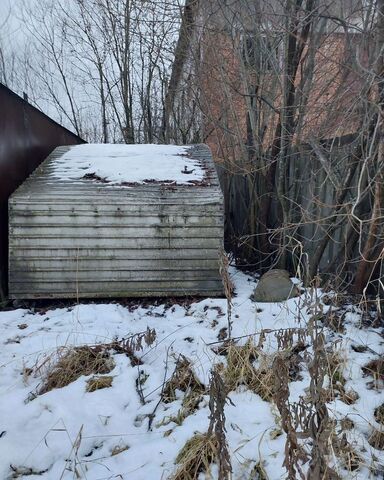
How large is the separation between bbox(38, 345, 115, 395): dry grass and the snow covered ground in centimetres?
7

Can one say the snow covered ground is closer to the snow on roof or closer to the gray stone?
the gray stone

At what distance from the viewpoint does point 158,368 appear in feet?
9.76

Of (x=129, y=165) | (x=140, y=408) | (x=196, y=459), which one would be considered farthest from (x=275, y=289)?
(x=129, y=165)

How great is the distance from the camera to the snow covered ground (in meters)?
2.06

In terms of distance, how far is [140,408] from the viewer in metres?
2.56

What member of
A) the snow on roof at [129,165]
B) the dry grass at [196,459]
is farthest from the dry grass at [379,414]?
the snow on roof at [129,165]

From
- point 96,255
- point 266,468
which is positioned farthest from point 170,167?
point 266,468

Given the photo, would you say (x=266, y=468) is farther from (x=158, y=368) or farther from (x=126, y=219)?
(x=126, y=219)

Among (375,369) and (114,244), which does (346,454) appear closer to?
(375,369)

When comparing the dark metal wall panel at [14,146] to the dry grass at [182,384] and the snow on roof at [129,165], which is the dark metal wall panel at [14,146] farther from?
the dry grass at [182,384]

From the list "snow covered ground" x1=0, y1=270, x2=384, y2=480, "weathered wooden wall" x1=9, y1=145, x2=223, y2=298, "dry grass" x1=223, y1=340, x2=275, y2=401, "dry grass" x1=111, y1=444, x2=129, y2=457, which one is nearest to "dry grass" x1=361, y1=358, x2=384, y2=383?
"snow covered ground" x1=0, y1=270, x2=384, y2=480

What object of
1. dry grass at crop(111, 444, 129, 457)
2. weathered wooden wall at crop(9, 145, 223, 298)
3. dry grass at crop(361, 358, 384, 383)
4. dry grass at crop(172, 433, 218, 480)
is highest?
weathered wooden wall at crop(9, 145, 223, 298)

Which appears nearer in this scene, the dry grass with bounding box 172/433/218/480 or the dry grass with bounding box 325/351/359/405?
the dry grass with bounding box 172/433/218/480

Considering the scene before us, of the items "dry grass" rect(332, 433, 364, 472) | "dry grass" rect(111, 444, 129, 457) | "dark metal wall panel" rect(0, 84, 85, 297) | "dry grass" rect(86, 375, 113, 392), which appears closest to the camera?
"dry grass" rect(332, 433, 364, 472)
